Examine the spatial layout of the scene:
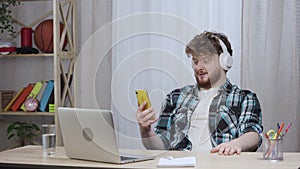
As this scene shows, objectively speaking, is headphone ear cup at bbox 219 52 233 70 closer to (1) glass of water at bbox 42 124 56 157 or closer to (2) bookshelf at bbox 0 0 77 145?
(1) glass of water at bbox 42 124 56 157

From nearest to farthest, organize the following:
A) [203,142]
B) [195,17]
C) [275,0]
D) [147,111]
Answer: [147,111], [203,142], [275,0], [195,17]

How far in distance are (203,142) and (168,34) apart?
135cm

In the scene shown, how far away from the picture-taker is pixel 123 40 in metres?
4.11

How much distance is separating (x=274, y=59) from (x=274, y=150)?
1.56 metres

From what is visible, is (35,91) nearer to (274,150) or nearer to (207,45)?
(207,45)

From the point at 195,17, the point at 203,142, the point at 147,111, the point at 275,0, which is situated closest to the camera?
the point at 147,111

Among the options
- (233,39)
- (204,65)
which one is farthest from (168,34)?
(204,65)

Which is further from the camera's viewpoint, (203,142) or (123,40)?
(123,40)

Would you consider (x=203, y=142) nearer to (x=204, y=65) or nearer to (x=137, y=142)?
(x=204, y=65)

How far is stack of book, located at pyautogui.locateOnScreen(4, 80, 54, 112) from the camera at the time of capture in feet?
13.2

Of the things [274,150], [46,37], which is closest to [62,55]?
[46,37]

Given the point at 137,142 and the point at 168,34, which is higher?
the point at 168,34

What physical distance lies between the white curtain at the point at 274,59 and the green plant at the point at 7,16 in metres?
1.80

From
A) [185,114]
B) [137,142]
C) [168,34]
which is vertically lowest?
[137,142]
